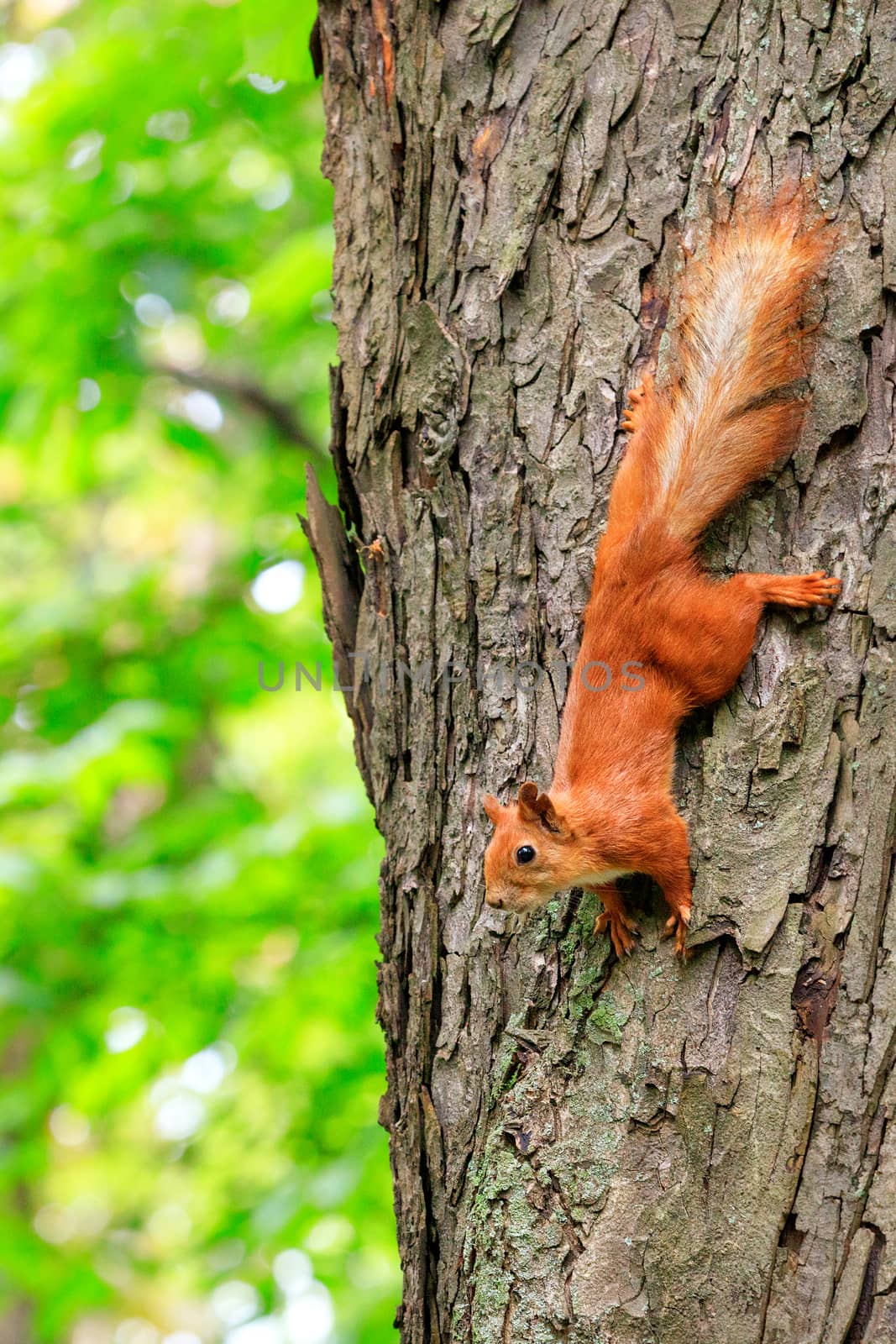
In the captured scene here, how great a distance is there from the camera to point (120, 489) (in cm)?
929

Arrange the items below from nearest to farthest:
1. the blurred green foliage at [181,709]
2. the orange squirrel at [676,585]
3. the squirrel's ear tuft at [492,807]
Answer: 1. the orange squirrel at [676,585]
2. the squirrel's ear tuft at [492,807]
3. the blurred green foliage at [181,709]

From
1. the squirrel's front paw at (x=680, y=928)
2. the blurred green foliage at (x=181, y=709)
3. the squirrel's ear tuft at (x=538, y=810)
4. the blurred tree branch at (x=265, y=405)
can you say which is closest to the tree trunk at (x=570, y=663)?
the squirrel's front paw at (x=680, y=928)

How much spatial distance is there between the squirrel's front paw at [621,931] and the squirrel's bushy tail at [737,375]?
0.64m

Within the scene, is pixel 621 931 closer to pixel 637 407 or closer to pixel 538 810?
pixel 538 810

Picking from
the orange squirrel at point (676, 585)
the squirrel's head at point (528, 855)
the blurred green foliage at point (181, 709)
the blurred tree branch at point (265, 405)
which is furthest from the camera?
the blurred tree branch at point (265, 405)

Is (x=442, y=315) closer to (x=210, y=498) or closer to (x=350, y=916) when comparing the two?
(x=350, y=916)

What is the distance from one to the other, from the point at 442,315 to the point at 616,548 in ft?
2.16

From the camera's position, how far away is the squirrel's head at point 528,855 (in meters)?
1.94

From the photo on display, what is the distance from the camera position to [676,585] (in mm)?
1884

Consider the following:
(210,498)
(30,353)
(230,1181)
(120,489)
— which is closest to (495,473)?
(30,353)

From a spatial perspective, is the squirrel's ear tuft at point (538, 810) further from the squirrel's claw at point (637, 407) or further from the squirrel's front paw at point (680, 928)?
the squirrel's claw at point (637, 407)

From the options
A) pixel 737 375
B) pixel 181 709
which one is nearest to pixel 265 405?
pixel 181 709

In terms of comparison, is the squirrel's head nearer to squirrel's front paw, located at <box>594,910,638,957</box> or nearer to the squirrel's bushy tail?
squirrel's front paw, located at <box>594,910,638,957</box>

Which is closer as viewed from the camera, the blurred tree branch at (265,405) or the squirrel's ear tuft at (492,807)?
the squirrel's ear tuft at (492,807)
